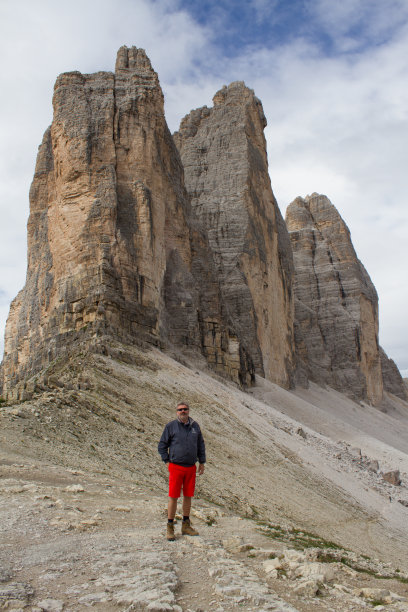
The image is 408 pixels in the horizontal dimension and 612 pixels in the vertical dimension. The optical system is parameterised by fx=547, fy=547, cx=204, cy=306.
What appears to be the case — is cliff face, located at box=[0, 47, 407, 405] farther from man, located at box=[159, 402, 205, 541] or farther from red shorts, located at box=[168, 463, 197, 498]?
red shorts, located at box=[168, 463, 197, 498]

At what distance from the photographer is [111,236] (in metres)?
23.9

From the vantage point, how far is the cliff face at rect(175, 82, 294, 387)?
41656 mm

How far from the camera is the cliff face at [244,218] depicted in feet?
137

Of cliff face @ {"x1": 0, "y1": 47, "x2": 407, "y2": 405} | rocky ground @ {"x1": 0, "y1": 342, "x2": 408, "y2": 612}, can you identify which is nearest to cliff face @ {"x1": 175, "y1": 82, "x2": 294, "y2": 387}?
cliff face @ {"x1": 0, "y1": 47, "x2": 407, "y2": 405}

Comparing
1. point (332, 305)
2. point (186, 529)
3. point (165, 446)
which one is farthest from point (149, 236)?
point (332, 305)

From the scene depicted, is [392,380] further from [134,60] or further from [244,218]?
[134,60]

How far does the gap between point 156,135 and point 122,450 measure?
818 inches

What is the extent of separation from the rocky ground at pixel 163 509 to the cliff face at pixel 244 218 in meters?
18.5

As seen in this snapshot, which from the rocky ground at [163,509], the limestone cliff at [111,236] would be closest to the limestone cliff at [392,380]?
the limestone cliff at [111,236]

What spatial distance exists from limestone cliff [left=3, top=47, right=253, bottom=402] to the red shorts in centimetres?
1423

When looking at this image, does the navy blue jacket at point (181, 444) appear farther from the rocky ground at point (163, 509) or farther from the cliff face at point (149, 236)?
the cliff face at point (149, 236)

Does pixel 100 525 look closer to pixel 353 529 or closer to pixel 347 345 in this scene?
pixel 353 529

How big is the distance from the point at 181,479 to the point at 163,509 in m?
0.95

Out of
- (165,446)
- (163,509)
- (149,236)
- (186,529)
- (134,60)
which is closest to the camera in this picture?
(186,529)
